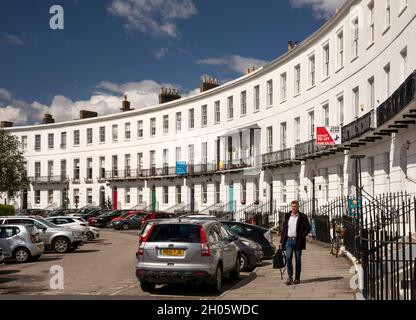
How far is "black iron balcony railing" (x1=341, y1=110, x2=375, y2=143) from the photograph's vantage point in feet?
89.4

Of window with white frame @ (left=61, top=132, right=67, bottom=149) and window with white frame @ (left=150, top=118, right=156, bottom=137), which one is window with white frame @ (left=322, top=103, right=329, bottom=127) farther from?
window with white frame @ (left=61, top=132, right=67, bottom=149)

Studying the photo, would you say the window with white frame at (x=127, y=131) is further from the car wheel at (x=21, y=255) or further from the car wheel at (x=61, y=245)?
the car wheel at (x=21, y=255)

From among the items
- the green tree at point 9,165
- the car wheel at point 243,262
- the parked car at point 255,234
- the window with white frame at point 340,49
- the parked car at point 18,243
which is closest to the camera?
the car wheel at point 243,262

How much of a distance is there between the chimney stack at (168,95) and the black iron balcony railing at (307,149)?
26743 millimetres

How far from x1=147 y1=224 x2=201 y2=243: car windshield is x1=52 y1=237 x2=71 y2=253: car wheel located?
41.7ft

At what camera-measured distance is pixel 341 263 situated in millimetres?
18672

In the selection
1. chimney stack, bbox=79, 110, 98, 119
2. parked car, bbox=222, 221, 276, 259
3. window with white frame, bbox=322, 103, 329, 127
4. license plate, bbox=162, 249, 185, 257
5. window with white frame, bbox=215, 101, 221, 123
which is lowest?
parked car, bbox=222, 221, 276, 259

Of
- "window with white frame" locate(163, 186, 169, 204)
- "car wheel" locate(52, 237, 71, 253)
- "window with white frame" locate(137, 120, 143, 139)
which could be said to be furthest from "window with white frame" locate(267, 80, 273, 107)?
"car wheel" locate(52, 237, 71, 253)

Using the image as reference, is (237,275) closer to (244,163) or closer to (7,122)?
(244,163)

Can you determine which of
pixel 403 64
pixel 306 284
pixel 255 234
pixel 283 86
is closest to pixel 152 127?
pixel 283 86

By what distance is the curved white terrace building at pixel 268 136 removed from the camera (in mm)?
26047

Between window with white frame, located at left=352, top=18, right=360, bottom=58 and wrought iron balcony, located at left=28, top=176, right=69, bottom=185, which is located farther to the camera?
wrought iron balcony, located at left=28, top=176, right=69, bottom=185

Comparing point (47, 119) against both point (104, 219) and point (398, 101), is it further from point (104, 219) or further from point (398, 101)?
point (398, 101)

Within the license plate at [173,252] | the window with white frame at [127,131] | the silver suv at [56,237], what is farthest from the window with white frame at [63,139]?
the license plate at [173,252]
